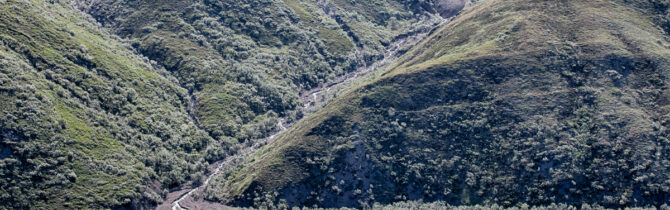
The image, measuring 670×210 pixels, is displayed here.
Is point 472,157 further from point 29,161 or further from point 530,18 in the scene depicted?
point 29,161

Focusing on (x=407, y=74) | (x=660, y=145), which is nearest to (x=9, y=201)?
(x=407, y=74)

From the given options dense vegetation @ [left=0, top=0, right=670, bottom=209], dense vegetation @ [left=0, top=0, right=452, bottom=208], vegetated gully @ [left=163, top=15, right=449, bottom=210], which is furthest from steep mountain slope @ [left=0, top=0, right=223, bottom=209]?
vegetated gully @ [left=163, top=15, right=449, bottom=210]

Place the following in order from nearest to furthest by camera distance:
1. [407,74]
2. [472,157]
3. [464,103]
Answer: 1. [472,157]
2. [464,103]
3. [407,74]

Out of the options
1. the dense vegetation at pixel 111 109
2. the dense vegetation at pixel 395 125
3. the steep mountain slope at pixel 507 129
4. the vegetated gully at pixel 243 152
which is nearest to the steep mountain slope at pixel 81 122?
the dense vegetation at pixel 111 109

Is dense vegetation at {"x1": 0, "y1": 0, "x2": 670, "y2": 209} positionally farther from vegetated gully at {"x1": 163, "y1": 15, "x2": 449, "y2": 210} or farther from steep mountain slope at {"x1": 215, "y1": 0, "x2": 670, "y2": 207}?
vegetated gully at {"x1": 163, "y1": 15, "x2": 449, "y2": 210}

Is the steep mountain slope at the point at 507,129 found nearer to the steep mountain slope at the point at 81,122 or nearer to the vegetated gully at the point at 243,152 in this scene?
the vegetated gully at the point at 243,152

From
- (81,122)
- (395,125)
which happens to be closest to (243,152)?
(81,122)
